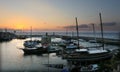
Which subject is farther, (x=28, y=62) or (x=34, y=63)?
(x=28, y=62)

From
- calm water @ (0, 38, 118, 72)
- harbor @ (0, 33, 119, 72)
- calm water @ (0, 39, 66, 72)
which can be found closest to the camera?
harbor @ (0, 33, 119, 72)

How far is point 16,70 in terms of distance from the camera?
4028 cm

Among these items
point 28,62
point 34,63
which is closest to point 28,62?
point 28,62

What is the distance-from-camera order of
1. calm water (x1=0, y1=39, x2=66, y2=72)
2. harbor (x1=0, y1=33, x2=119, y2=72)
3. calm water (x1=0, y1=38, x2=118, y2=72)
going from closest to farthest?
harbor (x1=0, y1=33, x2=119, y2=72) < calm water (x1=0, y1=38, x2=118, y2=72) < calm water (x1=0, y1=39, x2=66, y2=72)

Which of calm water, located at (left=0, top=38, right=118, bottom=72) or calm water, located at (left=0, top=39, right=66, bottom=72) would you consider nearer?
calm water, located at (left=0, top=38, right=118, bottom=72)

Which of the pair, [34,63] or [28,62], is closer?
[34,63]

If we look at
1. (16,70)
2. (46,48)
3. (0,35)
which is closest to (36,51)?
Result: (46,48)

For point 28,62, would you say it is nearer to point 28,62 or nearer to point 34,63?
point 28,62

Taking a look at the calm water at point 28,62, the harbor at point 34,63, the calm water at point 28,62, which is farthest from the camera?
the calm water at point 28,62

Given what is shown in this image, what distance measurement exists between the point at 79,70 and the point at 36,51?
117ft

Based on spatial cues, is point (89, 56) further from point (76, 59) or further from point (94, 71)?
point (94, 71)

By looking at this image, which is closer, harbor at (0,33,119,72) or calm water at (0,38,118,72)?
harbor at (0,33,119,72)

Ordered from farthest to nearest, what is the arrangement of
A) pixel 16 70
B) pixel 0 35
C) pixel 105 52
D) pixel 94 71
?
pixel 0 35 → pixel 105 52 → pixel 16 70 → pixel 94 71

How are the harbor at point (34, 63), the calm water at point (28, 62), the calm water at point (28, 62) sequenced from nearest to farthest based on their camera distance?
the harbor at point (34, 63) < the calm water at point (28, 62) < the calm water at point (28, 62)
